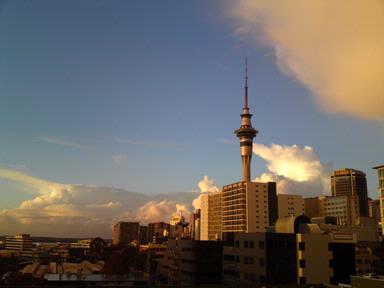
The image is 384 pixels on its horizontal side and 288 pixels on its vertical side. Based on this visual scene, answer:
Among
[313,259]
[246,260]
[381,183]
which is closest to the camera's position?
[313,259]

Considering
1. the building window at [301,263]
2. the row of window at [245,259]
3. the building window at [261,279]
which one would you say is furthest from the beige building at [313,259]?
the row of window at [245,259]

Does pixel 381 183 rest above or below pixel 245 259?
above

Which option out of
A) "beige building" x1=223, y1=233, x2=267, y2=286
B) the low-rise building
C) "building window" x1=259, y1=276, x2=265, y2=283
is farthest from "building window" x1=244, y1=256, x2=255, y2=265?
the low-rise building

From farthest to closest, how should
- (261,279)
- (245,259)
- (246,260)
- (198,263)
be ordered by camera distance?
(198,263)
(245,259)
(246,260)
(261,279)

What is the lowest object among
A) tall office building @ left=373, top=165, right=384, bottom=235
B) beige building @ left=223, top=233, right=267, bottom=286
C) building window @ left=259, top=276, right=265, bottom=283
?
building window @ left=259, top=276, right=265, bottom=283

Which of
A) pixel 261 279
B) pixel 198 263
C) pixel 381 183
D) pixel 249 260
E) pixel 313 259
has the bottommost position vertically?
pixel 261 279

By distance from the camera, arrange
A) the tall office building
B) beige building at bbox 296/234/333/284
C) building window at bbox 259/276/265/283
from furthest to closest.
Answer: the tall office building
building window at bbox 259/276/265/283
beige building at bbox 296/234/333/284

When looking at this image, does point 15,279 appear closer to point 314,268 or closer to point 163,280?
point 163,280

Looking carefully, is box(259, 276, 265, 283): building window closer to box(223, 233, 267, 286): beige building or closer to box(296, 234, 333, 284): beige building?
box(223, 233, 267, 286): beige building

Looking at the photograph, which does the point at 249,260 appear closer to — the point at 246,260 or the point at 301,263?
the point at 246,260

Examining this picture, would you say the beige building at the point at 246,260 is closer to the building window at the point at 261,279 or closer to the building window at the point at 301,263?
the building window at the point at 261,279

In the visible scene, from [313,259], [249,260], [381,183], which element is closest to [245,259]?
[249,260]

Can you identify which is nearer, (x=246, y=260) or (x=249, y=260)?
(x=249, y=260)

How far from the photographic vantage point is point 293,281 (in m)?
83.1
